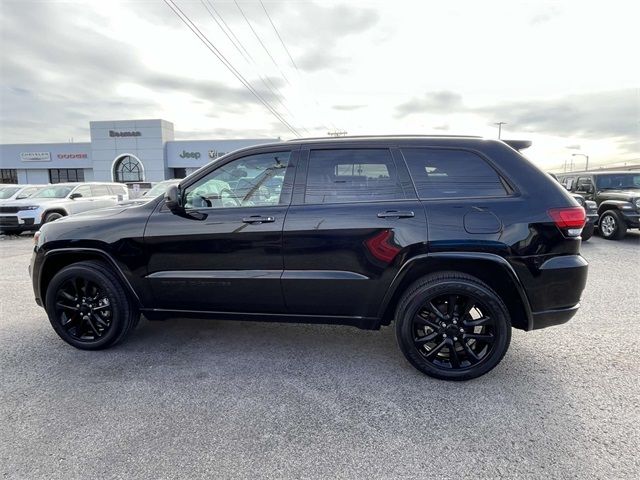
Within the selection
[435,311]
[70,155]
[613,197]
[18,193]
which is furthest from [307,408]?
[70,155]

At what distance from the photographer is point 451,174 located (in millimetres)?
2982

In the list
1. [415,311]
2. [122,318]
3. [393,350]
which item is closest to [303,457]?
[415,311]

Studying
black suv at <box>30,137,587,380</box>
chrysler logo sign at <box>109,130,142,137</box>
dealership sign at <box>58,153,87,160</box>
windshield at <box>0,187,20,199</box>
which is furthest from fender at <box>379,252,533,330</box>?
dealership sign at <box>58,153,87,160</box>

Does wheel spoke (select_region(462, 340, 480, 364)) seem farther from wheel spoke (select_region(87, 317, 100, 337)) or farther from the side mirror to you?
wheel spoke (select_region(87, 317, 100, 337))

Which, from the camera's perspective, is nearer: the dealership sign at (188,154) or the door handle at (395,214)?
the door handle at (395,214)

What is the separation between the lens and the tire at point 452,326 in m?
2.87

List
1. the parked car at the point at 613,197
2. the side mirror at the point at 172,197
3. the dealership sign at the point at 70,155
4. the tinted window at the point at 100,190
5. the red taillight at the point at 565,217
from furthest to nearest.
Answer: the dealership sign at the point at 70,155, the tinted window at the point at 100,190, the parked car at the point at 613,197, the side mirror at the point at 172,197, the red taillight at the point at 565,217

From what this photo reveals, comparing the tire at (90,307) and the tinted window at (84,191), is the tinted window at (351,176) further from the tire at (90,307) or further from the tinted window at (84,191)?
the tinted window at (84,191)

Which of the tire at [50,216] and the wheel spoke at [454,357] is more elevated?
the tire at [50,216]

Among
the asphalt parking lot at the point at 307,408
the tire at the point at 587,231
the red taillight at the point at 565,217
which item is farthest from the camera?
the tire at the point at 587,231

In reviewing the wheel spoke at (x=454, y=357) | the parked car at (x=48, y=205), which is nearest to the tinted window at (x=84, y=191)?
the parked car at (x=48, y=205)

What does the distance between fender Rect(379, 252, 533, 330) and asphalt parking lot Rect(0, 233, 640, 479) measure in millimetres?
656

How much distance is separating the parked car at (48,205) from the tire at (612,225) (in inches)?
584

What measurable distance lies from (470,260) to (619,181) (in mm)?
10978
